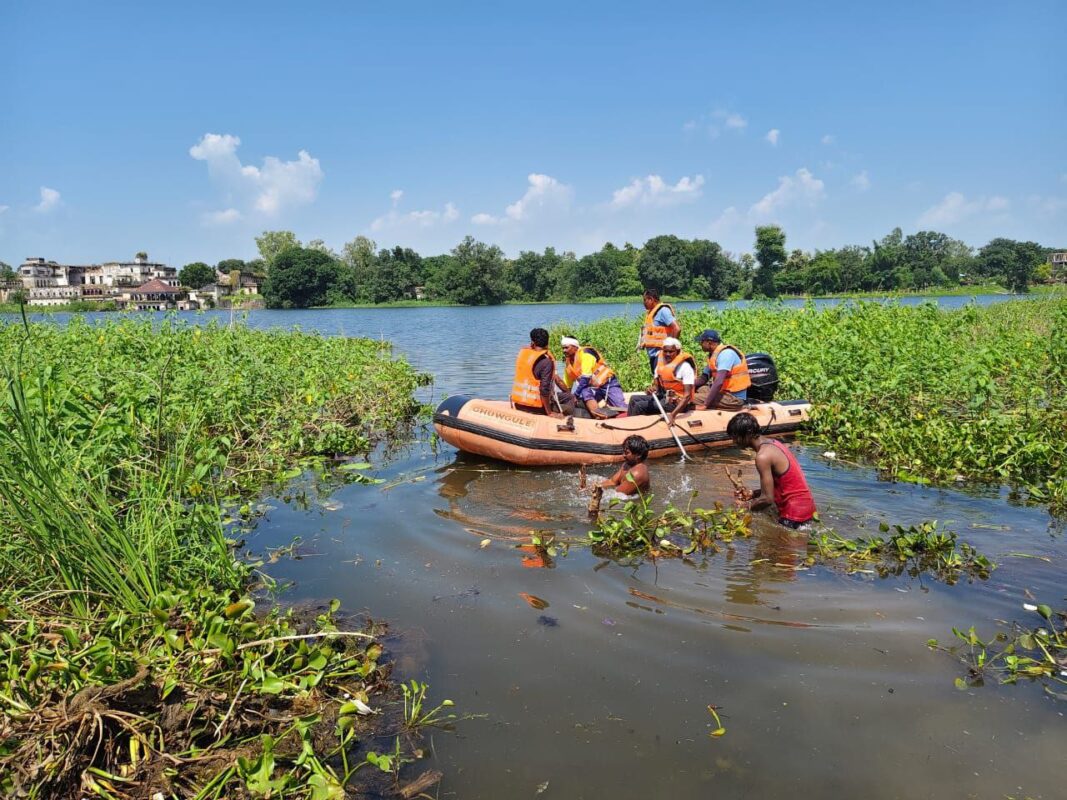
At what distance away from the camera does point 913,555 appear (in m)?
5.09

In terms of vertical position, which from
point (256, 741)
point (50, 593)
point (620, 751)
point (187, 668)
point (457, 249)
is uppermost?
point (457, 249)

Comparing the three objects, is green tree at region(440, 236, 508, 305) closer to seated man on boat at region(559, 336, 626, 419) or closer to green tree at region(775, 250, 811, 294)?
green tree at region(775, 250, 811, 294)

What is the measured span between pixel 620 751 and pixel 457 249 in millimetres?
72788

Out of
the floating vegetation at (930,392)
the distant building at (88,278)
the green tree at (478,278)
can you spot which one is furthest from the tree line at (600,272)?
the floating vegetation at (930,392)

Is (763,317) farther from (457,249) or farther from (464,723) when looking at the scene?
(457,249)

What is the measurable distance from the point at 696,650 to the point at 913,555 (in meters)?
2.16

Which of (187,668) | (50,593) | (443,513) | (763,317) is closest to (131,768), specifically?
(187,668)

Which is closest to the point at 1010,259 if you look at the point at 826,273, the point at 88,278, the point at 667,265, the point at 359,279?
the point at 826,273

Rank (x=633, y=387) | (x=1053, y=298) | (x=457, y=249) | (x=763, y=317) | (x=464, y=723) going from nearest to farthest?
(x=464, y=723), (x=633, y=387), (x=763, y=317), (x=1053, y=298), (x=457, y=249)

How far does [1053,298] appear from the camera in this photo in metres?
17.3

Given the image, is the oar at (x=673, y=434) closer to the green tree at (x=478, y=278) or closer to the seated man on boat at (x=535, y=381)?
the seated man on boat at (x=535, y=381)

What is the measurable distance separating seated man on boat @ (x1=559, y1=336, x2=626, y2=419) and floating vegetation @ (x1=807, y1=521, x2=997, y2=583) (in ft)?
13.0

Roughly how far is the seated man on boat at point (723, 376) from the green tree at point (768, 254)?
69.5 m

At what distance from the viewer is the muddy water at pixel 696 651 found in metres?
3.05
